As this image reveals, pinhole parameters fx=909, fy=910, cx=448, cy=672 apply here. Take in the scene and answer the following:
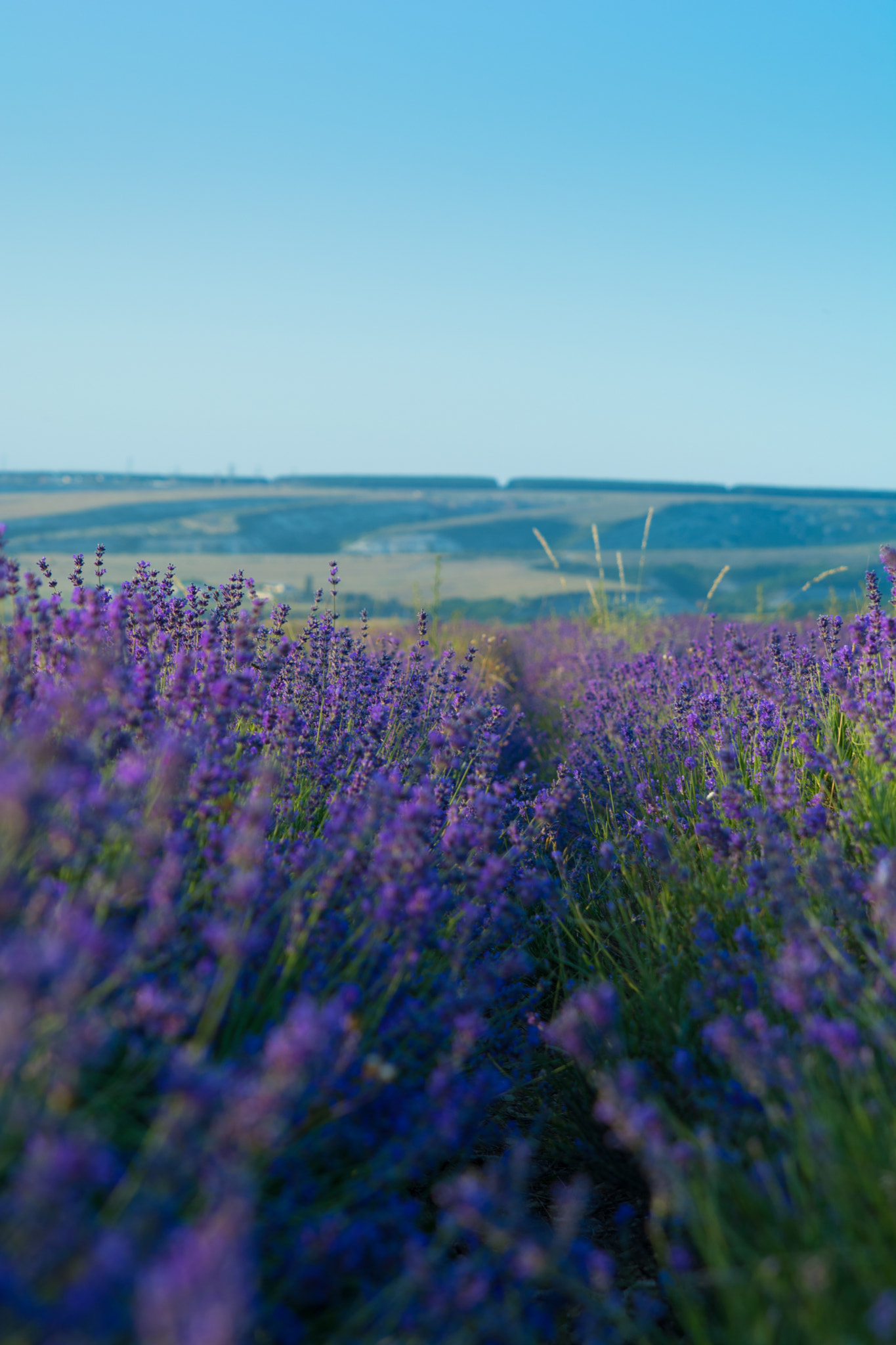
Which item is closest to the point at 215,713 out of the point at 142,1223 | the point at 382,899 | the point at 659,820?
the point at 382,899

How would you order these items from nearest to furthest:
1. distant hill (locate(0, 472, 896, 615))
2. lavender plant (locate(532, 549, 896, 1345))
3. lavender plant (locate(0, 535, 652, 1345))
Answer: lavender plant (locate(0, 535, 652, 1345)) → lavender plant (locate(532, 549, 896, 1345)) → distant hill (locate(0, 472, 896, 615))

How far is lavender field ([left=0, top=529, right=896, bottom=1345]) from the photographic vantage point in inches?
42.3

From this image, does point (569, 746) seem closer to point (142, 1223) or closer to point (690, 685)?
point (690, 685)

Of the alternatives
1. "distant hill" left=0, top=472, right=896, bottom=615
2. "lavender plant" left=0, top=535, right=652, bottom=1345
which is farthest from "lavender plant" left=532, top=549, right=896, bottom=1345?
"distant hill" left=0, top=472, right=896, bottom=615

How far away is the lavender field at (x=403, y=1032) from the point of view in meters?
1.07

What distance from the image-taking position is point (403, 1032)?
175 centimetres

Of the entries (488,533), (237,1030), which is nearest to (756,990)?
(237,1030)

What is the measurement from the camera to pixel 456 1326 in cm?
133

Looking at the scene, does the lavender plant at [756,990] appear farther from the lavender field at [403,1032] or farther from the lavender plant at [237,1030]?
the lavender plant at [237,1030]

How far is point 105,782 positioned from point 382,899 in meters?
0.60

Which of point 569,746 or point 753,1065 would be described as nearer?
point 753,1065

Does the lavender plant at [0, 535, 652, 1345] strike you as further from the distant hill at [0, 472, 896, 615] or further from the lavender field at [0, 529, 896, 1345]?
the distant hill at [0, 472, 896, 615]

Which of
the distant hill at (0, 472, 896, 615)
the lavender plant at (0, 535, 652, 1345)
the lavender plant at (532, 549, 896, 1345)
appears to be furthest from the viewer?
the distant hill at (0, 472, 896, 615)

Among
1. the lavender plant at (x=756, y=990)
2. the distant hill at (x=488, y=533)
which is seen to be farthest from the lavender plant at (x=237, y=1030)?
the distant hill at (x=488, y=533)
